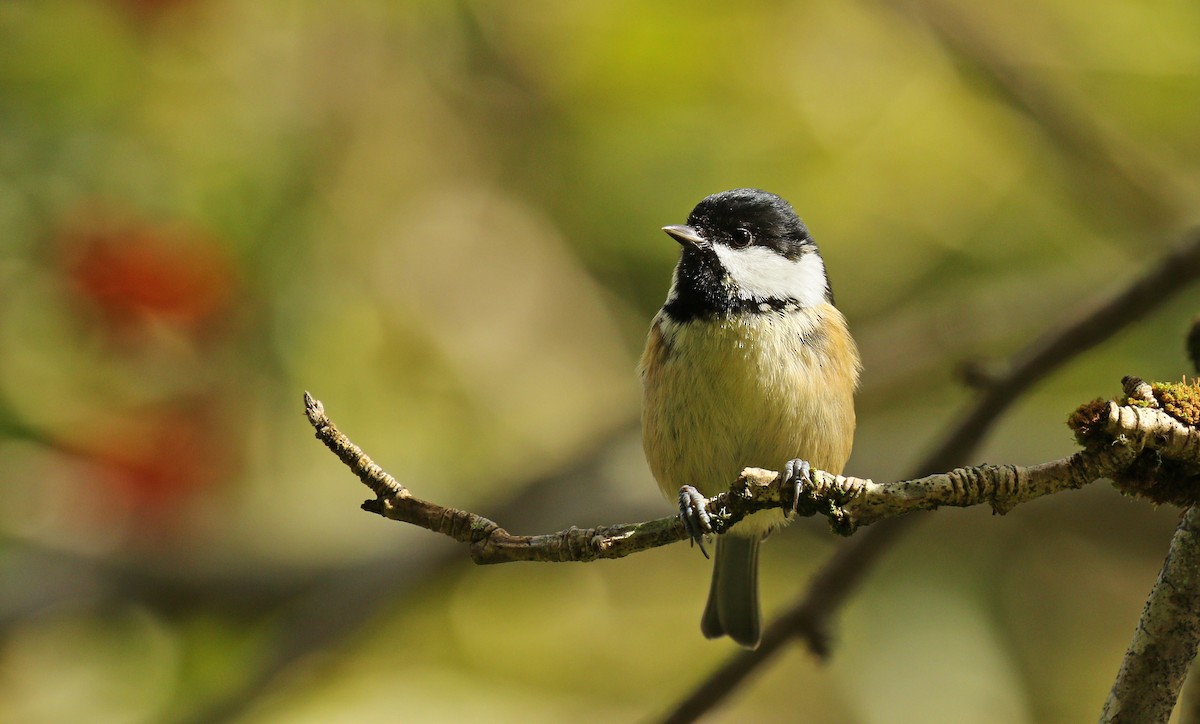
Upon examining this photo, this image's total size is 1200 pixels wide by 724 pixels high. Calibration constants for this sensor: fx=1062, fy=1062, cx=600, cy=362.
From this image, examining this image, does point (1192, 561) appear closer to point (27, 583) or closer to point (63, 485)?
point (63, 485)

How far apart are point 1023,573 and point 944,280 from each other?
4.08 feet

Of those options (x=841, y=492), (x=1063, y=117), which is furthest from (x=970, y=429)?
(x=1063, y=117)

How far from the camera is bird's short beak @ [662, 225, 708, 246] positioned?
2797 millimetres

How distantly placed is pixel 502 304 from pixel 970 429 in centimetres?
233

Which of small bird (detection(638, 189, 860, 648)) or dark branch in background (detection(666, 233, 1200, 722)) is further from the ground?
small bird (detection(638, 189, 860, 648))

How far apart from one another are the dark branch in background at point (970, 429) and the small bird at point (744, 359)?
23 cm

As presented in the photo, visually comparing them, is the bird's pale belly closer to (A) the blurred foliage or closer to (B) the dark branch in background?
(B) the dark branch in background

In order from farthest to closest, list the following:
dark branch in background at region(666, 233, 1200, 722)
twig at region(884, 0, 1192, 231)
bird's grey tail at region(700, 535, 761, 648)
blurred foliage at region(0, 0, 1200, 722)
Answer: twig at region(884, 0, 1192, 231)
blurred foliage at region(0, 0, 1200, 722)
bird's grey tail at region(700, 535, 761, 648)
dark branch in background at region(666, 233, 1200, 722)

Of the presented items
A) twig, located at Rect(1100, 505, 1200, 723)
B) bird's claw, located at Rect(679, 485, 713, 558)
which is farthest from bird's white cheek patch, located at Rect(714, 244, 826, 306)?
twig, located at Rect(1100, 505, 1200, 723)

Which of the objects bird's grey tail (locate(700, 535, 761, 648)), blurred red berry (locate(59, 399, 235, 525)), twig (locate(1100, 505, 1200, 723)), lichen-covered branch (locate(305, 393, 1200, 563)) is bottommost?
twig (locate(1100, 505, 1200, 723))

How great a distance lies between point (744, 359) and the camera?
8.63ft

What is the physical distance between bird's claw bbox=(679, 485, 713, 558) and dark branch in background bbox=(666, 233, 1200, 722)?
27.3 inches

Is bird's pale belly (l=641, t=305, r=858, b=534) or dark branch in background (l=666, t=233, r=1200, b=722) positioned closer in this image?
bird's pale belly (l=641, t=305, r=858, b=534)

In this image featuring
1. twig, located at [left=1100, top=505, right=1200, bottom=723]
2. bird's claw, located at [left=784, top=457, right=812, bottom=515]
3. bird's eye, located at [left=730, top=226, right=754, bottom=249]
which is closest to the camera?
twig, located at [left=1100, top=505, right=1200, bottom=723]
